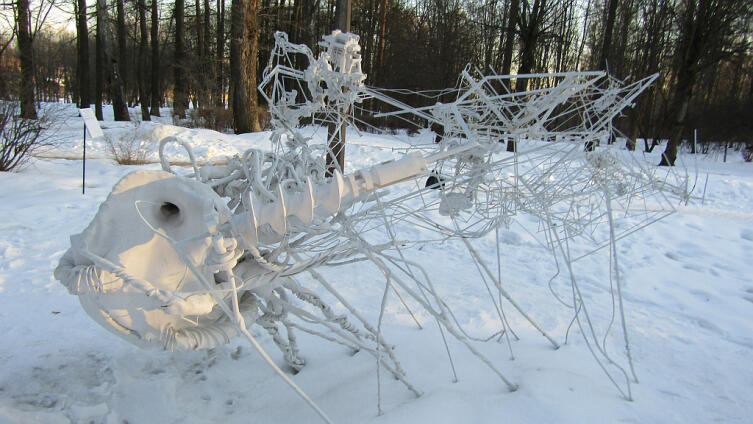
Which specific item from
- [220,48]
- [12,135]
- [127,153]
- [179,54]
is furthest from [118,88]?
[12,135]

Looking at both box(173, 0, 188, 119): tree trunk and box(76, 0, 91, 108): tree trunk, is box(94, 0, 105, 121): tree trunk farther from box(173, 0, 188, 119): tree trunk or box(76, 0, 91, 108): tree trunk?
box(173, 0, 188, 119): tree trunk

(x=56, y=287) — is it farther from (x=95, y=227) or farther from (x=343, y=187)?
(x=343, y=187)

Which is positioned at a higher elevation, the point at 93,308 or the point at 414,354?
the point at 93,308

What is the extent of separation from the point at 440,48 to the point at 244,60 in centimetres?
885

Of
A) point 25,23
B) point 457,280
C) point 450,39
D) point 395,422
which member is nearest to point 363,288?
point 457,280

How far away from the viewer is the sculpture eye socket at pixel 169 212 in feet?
4.87

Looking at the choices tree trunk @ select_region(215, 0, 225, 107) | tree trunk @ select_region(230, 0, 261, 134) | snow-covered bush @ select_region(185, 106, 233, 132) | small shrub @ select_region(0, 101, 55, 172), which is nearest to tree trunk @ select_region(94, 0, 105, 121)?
snow-covered bush @ select_region(185, 106, 233, 132)

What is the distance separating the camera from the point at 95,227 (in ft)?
4.46

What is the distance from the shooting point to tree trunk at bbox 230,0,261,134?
936 cm

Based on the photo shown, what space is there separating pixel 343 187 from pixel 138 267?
0.73 m

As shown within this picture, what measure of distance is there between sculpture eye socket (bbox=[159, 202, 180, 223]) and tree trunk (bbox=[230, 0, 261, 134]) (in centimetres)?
899

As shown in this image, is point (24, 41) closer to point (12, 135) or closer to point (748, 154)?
point (12, 135)

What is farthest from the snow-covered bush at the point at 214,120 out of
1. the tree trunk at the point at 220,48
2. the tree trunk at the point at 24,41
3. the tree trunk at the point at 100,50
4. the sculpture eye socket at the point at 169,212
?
the sculpture eye socket at the point at 169,212

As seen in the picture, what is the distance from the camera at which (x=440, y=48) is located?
1619 cm
